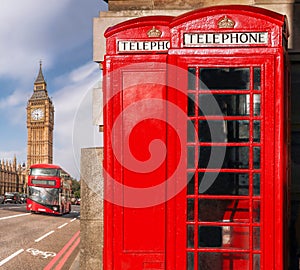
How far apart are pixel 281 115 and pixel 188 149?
80 centimetres

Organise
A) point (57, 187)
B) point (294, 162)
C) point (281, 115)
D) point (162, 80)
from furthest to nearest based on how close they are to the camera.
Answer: point (57, 187), point (294, 162), point (162, 80), point (281, 115)

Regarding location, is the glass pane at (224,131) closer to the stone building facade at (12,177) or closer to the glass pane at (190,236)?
the glass pane at (190,236)

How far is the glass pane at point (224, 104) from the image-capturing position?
3.61 m

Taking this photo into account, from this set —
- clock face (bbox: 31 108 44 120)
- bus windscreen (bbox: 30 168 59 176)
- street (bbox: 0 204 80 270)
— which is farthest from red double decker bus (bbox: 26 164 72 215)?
clock face (bbox: 31 108 44 120)

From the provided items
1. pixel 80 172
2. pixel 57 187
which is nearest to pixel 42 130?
pixel 57 187

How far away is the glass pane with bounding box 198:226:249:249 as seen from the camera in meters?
3.66

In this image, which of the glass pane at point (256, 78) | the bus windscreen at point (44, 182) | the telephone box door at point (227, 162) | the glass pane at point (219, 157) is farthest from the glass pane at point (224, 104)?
the bus windscreen at point (44, 182)

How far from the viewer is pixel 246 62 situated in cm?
354

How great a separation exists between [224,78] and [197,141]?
0.56m

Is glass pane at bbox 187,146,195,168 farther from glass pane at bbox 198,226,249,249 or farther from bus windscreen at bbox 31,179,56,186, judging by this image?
bus windscreen at bbox 31,179,56,186

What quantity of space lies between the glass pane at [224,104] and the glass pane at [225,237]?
97 cm

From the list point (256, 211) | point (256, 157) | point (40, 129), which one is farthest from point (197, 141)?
point (40, 129)

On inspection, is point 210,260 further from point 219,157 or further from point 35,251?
point 35,251

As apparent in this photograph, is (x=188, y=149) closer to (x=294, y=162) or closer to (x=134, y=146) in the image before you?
(x=134, y=146)
